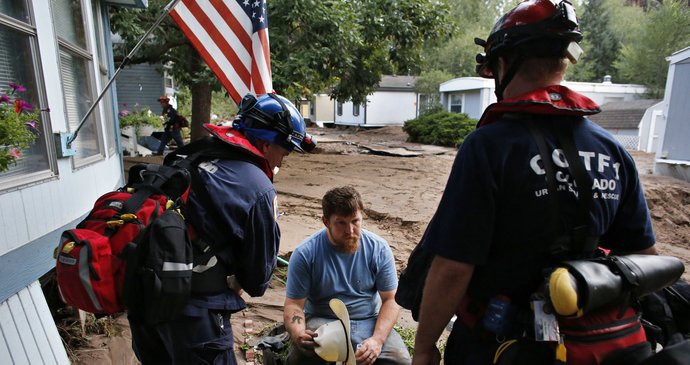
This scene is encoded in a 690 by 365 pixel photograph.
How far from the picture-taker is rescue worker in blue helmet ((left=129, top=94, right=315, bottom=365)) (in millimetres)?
1874

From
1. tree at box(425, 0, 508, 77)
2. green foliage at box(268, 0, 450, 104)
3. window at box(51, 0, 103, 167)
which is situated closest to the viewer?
window at box(51, 0, 103, 167)

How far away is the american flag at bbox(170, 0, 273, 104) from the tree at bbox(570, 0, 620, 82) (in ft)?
128

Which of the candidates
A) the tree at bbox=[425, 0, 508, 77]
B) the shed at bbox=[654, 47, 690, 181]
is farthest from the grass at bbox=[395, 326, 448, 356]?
the tree at bbox=[425, 0, 508, 77]

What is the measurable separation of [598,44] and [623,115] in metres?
21.5

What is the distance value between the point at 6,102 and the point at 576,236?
8.19 ft

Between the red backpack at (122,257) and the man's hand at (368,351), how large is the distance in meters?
1.22

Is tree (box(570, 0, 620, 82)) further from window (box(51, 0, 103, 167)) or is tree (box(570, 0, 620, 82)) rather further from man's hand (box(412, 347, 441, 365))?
man's hand (box(412, 347, 441, 365))

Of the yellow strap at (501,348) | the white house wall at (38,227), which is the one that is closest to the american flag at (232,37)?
the white house wall at (38,227)

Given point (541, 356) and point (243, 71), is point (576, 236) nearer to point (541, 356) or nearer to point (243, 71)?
point (541, 356)

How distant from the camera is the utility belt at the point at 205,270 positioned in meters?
1.87

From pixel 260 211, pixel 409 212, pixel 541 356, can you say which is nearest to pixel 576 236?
pixel 541 356

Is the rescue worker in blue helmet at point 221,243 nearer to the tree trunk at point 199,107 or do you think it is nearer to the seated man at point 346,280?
the seated man at point 346,280

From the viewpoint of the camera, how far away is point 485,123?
150 cm

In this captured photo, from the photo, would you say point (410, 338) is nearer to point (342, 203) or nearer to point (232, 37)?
point (342, 203)
